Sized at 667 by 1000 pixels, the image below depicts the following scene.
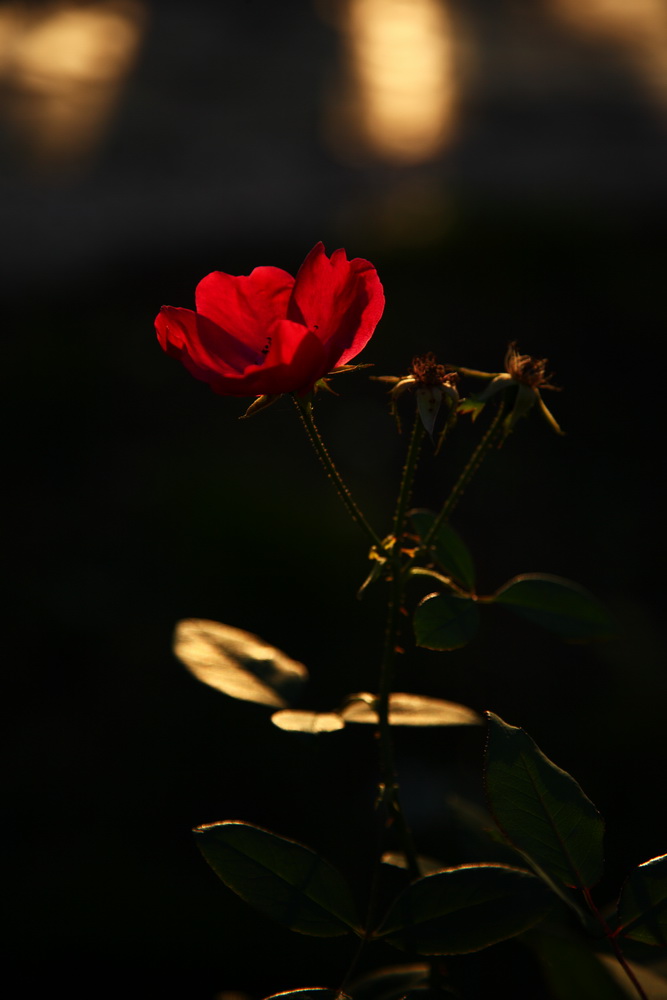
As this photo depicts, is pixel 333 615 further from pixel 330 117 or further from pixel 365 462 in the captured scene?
pixel 330 117

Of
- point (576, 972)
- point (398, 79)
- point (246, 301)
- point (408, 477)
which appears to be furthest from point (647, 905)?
point (398, 79)

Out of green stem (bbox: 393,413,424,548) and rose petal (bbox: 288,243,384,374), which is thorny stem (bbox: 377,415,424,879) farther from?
rose petal (bbox: 288,243,384,374)

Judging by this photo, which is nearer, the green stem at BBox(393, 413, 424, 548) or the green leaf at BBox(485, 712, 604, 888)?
the green leaf at BBox(485, 712, 604, 888)

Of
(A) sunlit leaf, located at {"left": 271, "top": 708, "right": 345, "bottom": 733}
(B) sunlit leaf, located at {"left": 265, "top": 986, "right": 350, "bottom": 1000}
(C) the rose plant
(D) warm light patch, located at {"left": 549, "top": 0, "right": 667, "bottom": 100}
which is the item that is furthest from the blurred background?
(D) warm light patch, located at {"left": 549, "top": 0, "right": 667, "bottom": 100}

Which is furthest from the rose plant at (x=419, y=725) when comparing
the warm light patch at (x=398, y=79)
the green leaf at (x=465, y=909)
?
the warm light patch at (x=398, y=79)

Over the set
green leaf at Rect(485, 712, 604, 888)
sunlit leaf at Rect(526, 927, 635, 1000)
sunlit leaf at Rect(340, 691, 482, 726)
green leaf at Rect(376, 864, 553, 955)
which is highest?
sunlit leaf at Rect(340, 691, 482, 726)

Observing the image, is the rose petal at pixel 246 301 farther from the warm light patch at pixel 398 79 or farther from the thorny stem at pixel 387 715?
the warm light patch at pixel 398 79

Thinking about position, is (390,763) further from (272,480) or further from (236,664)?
(272,480)
